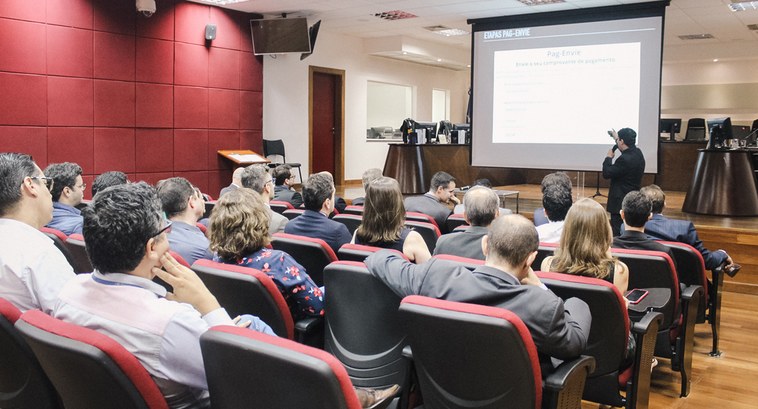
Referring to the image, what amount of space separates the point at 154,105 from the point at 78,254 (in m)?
6.33

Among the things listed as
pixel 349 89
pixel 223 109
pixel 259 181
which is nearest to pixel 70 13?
pixel 223 109

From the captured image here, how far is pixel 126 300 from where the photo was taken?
57.4 inches

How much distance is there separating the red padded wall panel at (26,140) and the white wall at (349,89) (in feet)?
12.0

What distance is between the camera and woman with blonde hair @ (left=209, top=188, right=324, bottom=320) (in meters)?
2.53

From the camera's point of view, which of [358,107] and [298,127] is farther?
[358,107]

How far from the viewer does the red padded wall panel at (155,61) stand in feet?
28.1

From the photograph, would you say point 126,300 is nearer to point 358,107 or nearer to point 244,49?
point 244,49

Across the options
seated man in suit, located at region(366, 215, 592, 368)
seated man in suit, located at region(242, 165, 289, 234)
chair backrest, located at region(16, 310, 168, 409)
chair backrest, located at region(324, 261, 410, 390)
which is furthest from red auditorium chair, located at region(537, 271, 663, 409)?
seated man in suit, located at region(242, 165, 289, 234)

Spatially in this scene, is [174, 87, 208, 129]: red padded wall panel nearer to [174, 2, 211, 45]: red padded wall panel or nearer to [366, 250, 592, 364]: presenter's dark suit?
[174, 2, 211, 45]: red padded wall panel

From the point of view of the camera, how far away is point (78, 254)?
2932 millimetres

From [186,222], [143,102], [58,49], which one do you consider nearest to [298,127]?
[143,102]

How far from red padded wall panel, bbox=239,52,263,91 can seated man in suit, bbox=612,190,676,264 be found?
767 centimetres

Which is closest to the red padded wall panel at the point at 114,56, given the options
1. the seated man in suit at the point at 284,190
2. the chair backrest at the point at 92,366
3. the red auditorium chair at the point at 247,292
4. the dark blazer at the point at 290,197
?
the seated man in suit at the point at 284,190

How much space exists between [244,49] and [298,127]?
1759 millimetres
